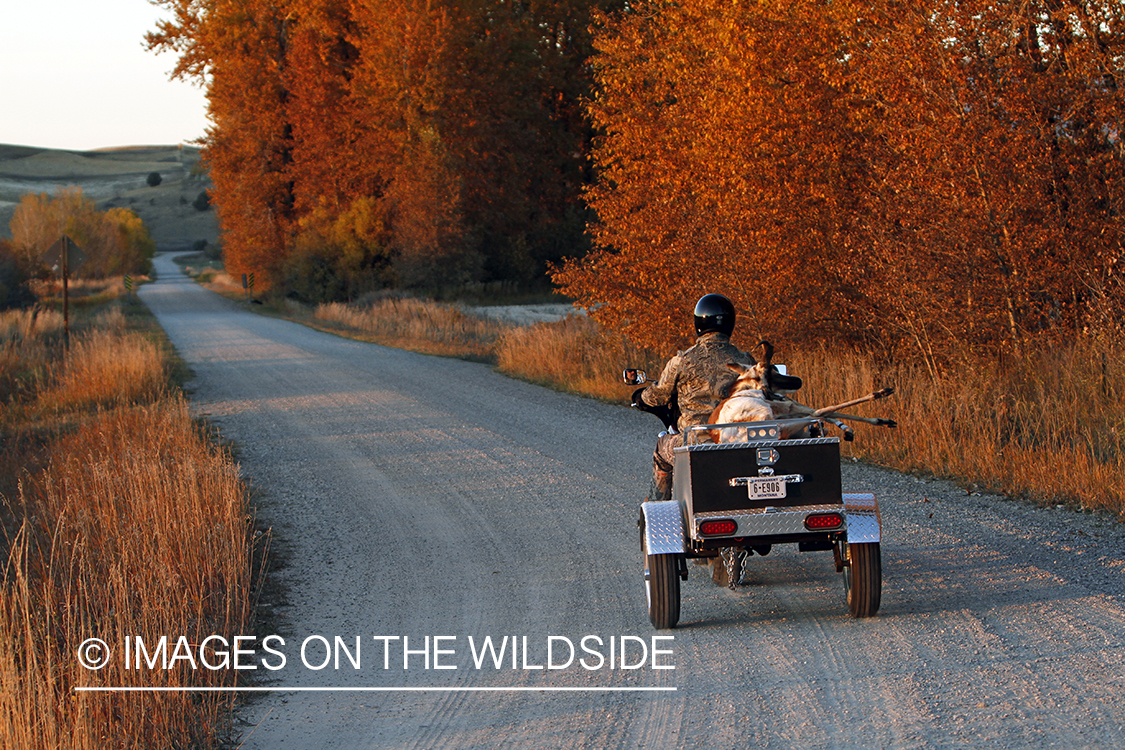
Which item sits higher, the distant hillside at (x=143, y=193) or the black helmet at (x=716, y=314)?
the distant hillside at (x=143, y=193)

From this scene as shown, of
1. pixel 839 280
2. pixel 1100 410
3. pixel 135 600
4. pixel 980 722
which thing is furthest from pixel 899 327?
pixel 135 600

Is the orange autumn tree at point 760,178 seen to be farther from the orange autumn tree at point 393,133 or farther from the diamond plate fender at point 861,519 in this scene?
the orange autumn tree at point 393,133

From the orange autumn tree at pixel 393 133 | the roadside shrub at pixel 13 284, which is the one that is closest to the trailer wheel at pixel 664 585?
the orange autumn tree at pixel 393 133

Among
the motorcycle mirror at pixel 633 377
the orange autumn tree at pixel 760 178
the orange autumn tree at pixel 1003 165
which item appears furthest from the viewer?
the orange autumn tree at pixel 760 178

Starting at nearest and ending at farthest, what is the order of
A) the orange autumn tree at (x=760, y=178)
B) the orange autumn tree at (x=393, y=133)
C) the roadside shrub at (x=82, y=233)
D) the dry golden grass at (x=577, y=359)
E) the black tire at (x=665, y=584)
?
the black tire at (x=665, y=584) → the orange autumn tree at (x=760, y=178) → the dry golden grass at (x=577, y=359) → the orange autumn tree at (x=393, y=133) → the roadside shrub at (x=82, y=233)

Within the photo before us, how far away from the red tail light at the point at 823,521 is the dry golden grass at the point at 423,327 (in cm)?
1818

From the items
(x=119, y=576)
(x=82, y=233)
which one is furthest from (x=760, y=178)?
(x=82, y=233)

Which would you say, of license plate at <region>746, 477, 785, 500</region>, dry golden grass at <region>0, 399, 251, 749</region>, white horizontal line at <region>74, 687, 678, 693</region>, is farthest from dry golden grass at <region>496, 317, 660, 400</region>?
white horizontal line at <region>74, 687, 678, 693</region>

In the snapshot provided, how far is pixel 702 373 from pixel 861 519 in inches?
53.1

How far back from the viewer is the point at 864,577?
518cm

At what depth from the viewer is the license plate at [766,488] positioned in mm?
5082

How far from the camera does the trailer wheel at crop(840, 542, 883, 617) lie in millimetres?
5137

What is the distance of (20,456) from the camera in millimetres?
12203

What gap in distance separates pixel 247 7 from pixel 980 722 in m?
51.0
